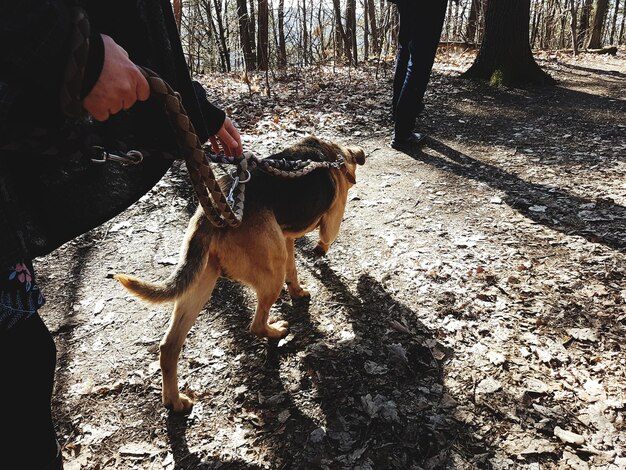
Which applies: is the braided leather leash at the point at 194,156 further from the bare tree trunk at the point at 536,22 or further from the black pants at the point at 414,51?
the bare tree trunk at the point at 536,22

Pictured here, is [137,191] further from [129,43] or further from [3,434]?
[3,434]

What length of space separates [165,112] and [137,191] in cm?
31

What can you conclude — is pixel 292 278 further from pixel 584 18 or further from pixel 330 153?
pixel 584 18

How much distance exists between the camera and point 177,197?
523 cm

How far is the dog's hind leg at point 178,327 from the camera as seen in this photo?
241cm

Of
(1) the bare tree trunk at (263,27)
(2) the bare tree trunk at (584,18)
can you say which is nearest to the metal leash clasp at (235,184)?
(1) the bare tree trunk at (263,27)

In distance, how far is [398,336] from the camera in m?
3.01

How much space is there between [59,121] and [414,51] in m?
5.22

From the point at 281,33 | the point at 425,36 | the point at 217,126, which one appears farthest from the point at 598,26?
the point at 217,126

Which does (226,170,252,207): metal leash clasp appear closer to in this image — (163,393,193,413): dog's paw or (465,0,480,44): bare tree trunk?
(163,393,193,413): dog's paw

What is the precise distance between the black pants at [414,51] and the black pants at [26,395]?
5.39 m

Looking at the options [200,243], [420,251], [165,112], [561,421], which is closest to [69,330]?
[200,243]

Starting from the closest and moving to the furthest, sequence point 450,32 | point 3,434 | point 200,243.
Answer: point 3,434
point 200,243
point 450,32

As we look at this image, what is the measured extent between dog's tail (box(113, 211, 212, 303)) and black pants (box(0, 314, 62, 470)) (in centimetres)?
76
